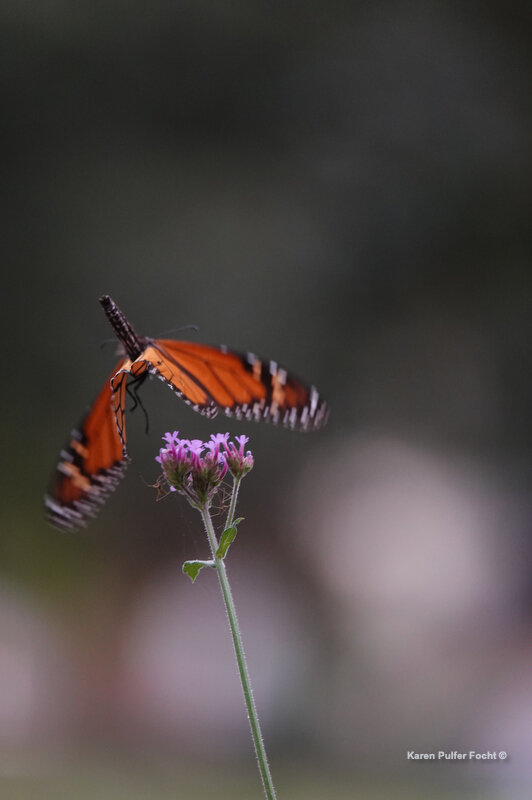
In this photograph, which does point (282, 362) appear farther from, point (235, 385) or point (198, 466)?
point (198, 466)

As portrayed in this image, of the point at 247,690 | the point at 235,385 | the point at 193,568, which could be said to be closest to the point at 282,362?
the point at 235,385

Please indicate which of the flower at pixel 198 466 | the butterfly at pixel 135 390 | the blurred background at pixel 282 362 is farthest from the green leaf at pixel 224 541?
the blurred background at pixel 282 362

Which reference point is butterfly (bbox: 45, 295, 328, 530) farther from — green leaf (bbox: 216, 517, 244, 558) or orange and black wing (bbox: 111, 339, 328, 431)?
green leaf (bbox: 216, 517, 244, 558)

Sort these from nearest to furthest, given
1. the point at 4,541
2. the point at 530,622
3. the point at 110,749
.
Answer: the point at 110,749 → the point at 530,622 → the point at 4,541

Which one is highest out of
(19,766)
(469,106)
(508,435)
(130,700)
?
(469,106)

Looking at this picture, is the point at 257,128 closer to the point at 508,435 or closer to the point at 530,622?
the point at 508,435

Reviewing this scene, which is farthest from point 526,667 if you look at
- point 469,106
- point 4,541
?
point 469,106

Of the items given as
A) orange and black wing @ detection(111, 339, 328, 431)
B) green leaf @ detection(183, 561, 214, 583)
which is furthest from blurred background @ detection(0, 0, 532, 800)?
green leaf @ detection(183, 561, 214, 583)
